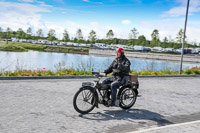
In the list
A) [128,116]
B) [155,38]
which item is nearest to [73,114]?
[128,116]

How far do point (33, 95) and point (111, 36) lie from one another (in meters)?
96.1

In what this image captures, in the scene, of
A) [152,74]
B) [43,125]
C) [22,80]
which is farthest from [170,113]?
[152,74]

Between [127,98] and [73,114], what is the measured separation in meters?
1.79

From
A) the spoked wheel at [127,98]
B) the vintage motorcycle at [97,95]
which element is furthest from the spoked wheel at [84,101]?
the spoked wheel at [127,98]

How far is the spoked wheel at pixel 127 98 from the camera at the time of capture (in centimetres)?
658

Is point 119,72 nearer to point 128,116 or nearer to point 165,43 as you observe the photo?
point 128,116

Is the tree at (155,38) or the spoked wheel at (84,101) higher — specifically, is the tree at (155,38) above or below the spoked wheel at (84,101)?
above

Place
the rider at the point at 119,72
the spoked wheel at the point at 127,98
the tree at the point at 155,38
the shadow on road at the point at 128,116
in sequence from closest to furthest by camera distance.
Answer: the shadow on road at the point at 128,116, the rider at the point at 119,72, the spoked wheel at the point at 127,98, the tree at the point at 155,38

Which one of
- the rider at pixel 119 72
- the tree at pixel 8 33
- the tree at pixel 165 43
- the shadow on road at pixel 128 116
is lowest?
the shadow on road at pixel 128 116

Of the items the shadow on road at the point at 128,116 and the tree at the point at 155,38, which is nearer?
the shadow on road at the point at 128,116

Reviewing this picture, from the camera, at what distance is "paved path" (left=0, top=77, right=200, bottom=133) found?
16.0ft

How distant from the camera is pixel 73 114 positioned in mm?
5840

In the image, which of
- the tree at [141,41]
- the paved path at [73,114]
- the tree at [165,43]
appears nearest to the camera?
the paved path at [73,114]

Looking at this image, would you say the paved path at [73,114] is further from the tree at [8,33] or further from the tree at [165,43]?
the tree at [8,33]
